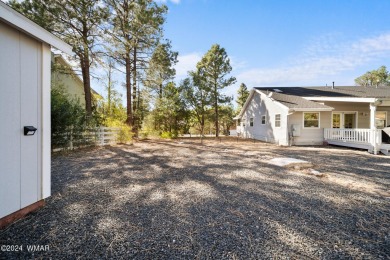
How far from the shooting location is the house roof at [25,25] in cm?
215

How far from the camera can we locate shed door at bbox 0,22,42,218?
87.4 inches

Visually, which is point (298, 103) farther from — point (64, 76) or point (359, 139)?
point (64, 76)

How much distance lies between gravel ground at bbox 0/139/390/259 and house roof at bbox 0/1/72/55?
2574 mm

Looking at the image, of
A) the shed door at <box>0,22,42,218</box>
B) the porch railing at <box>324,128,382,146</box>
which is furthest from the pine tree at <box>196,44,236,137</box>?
the shed door at <box>0,22,42,218</box>

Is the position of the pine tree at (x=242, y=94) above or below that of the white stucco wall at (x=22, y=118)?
above

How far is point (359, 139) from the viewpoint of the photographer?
994 cm

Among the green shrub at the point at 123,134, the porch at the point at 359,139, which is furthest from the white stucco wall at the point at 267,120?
the green shrub at the point at 123,134

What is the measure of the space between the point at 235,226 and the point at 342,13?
582 inches

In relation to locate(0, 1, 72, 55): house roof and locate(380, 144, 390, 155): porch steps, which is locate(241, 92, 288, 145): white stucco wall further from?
locate(0, 1, 72, 55): house roof

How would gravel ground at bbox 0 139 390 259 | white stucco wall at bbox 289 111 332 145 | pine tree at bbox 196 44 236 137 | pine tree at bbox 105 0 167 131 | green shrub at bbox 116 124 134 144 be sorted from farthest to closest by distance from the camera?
pine tree at bbox 196 44 236 137
white stucco wall at bbox 289 111 332 145
green shrub at bbox 116 124 134 144
pine tree at bbox 105 0 167 131
gravel ground at bbox 0 139 390 259

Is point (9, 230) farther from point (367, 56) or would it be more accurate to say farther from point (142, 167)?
point (367, 56)

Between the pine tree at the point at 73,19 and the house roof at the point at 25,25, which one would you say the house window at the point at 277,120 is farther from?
the house roof at the point at 25,25

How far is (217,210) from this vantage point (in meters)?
2.83

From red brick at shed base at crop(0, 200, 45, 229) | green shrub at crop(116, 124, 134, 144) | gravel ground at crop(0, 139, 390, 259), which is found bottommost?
gravel ground at crop(0, 139, 390, 259)
